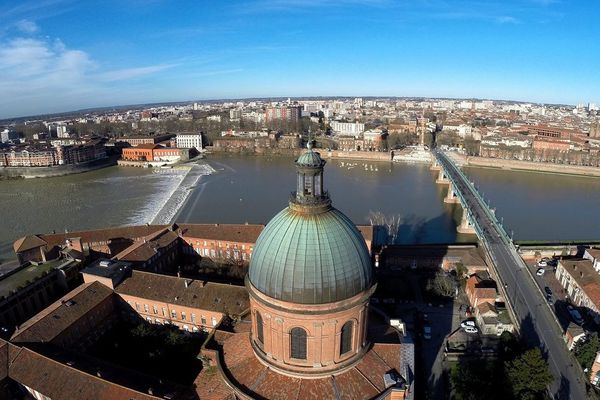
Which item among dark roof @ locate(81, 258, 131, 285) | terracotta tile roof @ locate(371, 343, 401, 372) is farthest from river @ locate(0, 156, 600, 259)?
terracotta tile roof @ locate(371, 343, 401, 372)

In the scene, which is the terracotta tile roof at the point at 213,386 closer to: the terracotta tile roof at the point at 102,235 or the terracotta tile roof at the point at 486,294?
the terracotta tile roof at the point at 486,294

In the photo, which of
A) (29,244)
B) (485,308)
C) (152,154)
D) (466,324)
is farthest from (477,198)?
(152,154)

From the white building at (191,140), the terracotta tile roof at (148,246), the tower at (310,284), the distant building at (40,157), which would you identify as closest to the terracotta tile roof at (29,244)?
the terracotta tile roof at (148,246)

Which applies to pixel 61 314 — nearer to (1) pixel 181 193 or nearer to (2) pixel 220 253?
(2) pixel 220 253

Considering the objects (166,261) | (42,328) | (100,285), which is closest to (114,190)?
(166,261)

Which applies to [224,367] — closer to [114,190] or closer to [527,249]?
[527,249]

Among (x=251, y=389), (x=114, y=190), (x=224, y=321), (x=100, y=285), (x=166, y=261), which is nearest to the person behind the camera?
(x=251, y=389)
